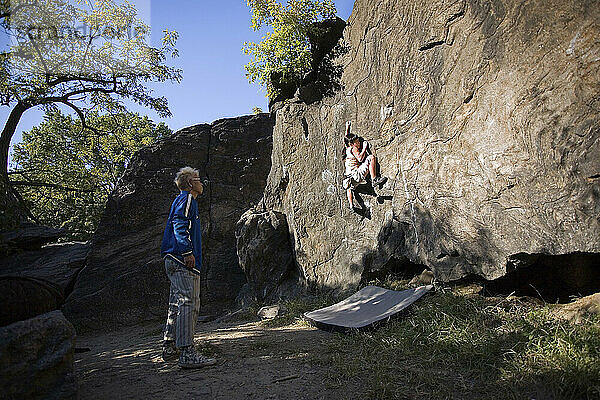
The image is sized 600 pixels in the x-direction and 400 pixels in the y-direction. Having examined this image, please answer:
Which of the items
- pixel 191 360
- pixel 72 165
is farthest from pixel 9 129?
pixel 191 360

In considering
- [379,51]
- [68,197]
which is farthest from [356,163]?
[68,197]

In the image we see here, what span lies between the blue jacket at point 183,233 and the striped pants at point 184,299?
80 millimetres

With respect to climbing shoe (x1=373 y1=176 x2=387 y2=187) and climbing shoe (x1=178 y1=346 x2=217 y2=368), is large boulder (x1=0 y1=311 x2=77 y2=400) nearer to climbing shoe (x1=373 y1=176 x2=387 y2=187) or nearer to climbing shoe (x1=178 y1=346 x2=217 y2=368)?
climbing shoe (x1=178 y1=346 x2=217 y2=368)

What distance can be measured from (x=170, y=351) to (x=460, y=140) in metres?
4.00

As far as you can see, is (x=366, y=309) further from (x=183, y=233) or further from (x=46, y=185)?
(x=46, y=185)

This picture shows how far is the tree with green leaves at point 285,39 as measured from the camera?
8344mm

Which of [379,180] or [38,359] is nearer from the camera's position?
[38,359]

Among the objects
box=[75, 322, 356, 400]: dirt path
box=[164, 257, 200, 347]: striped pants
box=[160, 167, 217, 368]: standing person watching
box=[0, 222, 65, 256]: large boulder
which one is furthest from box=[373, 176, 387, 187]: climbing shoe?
box=[0, 222, 65, 256]: large boulder

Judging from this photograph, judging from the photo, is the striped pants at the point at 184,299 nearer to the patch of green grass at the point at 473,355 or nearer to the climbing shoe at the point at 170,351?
the climbing shoe at the point at 170,351

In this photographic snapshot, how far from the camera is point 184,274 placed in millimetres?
4398

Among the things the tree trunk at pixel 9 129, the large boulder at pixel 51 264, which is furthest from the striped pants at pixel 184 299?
the tree trunk at pixel 9 129

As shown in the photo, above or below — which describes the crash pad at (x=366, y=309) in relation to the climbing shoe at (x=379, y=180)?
below

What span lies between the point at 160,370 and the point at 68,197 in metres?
12.5

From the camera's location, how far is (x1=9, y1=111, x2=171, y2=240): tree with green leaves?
1350cm
